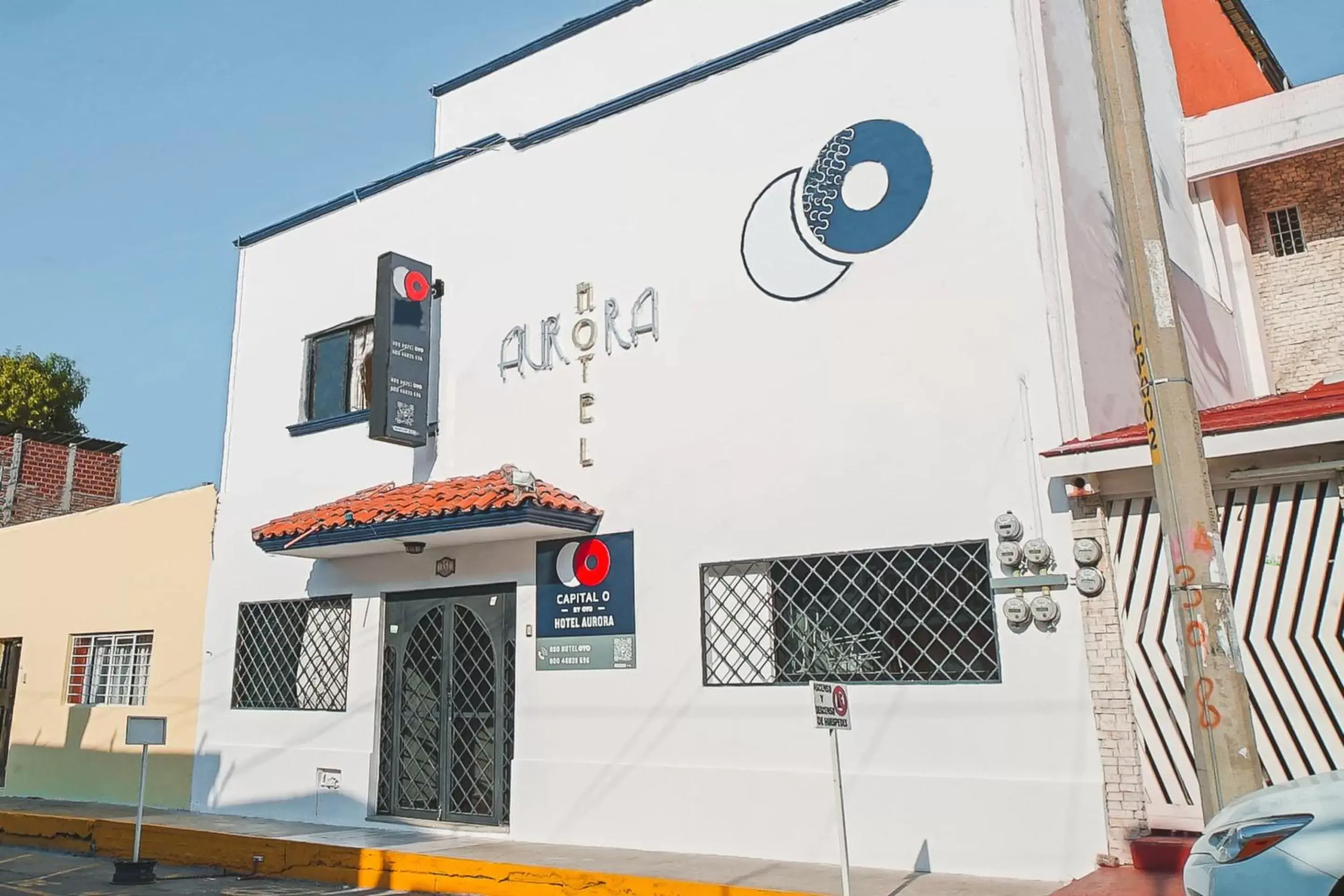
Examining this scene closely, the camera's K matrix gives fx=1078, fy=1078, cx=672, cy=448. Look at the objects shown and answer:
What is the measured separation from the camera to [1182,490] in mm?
5121

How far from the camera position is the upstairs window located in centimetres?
1295

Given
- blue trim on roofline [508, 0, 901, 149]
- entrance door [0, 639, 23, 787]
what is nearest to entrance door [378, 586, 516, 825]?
blue trim on roofline [508, 0, 901, 149]

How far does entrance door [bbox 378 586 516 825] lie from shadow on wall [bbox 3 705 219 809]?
310 centimetres

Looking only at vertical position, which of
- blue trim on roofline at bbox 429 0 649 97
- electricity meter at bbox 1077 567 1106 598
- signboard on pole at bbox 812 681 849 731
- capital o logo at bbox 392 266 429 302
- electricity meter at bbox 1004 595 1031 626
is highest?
blue trim on roofline at bbox 429 0 649 97

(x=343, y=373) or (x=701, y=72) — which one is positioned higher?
(x=701, y=72)

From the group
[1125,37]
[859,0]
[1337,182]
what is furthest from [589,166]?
[1337,182]

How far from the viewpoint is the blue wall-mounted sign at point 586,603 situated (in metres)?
9.91

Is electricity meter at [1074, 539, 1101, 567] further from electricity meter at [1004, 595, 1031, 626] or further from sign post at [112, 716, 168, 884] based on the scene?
sign post at [112, 716, 168, 884]

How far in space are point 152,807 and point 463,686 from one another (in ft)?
16.9

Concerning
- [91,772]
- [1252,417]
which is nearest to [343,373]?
[91,772]

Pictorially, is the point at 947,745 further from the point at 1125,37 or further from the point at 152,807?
the point at 152,807

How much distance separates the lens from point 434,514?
10.2 m

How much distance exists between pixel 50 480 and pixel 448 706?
13.5 meters

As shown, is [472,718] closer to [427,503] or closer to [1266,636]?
[427,503]
